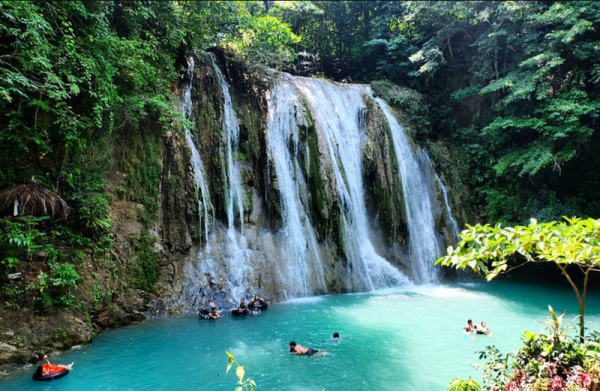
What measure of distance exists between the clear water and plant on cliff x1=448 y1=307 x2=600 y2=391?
2.42 m

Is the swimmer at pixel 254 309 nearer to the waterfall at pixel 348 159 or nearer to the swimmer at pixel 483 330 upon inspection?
the waterfall at pixel 348 159

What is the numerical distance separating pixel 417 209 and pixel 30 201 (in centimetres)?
1325

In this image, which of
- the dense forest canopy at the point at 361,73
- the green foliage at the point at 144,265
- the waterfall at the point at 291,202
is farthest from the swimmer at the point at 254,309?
the dense forest canopy at the point at 361,73

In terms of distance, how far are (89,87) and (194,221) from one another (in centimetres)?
449

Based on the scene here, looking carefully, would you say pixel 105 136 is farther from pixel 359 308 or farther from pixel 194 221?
pixel 359 308

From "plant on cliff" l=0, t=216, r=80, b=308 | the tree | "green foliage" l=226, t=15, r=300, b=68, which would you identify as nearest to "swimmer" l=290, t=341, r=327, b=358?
the tree

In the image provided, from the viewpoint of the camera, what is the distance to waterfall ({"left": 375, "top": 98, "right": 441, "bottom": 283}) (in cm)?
1471

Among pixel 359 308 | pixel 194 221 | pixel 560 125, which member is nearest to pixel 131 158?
pixel 194 221

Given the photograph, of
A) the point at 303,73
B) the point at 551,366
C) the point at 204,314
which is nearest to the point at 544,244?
the point at 551,366

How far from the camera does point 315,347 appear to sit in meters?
7.81

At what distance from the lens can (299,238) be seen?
12.7 metres

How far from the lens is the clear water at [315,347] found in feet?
20.5

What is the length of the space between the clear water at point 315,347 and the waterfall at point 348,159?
1872 millimetres

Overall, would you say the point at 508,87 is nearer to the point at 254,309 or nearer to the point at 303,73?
the point at 303,73
